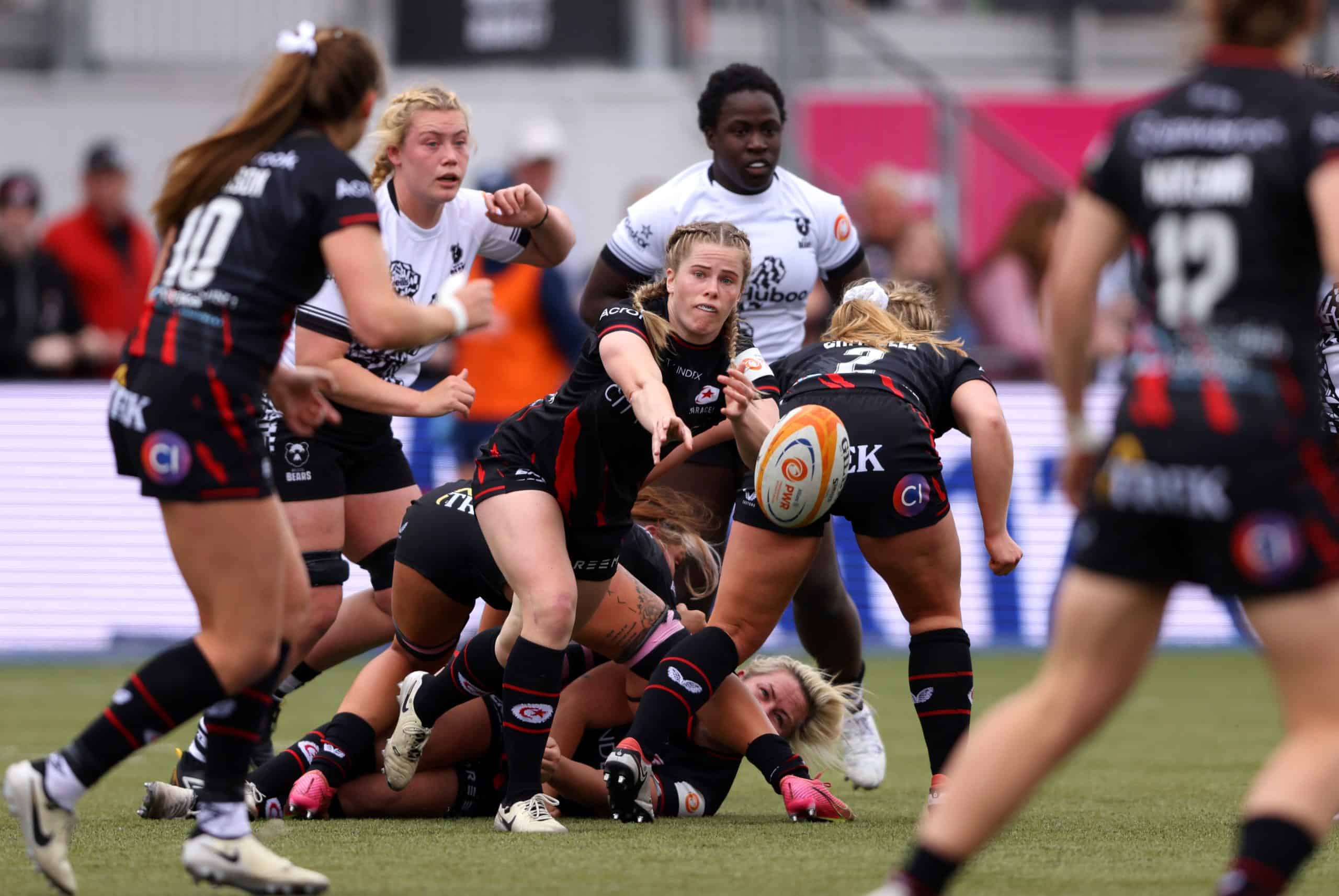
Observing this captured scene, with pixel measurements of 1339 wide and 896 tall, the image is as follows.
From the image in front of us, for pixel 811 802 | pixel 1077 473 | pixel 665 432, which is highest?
pixel 1077 473

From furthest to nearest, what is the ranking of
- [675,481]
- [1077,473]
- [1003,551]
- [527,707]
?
[675,481] < [1003,551] < [527,707] < [1077,473]

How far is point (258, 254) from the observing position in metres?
4.21

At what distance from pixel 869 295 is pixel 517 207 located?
1.18 m

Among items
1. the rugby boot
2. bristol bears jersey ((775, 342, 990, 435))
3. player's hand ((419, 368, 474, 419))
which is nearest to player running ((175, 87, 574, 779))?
player's hand ((419, 368, 474, 419))

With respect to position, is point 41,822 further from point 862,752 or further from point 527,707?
point 862,752

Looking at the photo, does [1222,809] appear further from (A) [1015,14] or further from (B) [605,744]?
(A) [1015,14]

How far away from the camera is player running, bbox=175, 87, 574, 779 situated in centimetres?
616

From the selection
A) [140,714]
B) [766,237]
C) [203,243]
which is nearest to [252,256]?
[203,243]

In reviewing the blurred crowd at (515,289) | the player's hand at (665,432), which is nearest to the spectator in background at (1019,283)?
the blurred crowd at (515,289)

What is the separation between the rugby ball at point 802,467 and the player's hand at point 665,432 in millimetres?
440

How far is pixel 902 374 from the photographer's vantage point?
5824mm

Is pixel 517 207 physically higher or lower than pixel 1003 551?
higher

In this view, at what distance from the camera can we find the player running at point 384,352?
6164 millimetres

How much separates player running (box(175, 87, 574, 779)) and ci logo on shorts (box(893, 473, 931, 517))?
1.53 metres
